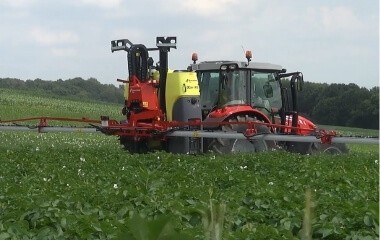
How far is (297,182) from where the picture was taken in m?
8.95

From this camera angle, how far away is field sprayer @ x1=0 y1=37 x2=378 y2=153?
13.9m

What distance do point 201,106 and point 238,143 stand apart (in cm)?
110

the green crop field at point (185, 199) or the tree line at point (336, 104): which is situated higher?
the tree line at point (336, 104)

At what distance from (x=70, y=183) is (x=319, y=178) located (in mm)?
3162

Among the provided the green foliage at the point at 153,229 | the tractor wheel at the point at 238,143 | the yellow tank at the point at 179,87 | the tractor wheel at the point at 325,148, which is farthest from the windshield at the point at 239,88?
the green foliage at the point at 153,229

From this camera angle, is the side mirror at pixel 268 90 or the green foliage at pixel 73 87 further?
the green foliage at pixel 73 87

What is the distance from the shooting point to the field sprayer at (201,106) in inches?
548

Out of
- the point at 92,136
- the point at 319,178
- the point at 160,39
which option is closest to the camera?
the point at 319,178

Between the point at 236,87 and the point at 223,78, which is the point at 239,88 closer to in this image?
the point at 236,87

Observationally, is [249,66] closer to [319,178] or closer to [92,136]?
[319,178]

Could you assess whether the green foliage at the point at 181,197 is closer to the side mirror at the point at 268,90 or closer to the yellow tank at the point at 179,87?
the yellow tank at the point at 179,87

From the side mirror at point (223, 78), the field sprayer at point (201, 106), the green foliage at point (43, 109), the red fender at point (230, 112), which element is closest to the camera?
the field sprayer at point (201, 106)

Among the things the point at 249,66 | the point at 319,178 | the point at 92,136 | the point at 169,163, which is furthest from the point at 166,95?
the point at 92,136

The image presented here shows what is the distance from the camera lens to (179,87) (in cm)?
1412
